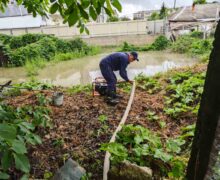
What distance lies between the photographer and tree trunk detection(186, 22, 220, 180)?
1.34 m

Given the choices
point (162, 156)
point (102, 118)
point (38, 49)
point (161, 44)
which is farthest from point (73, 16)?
point (161, 44)

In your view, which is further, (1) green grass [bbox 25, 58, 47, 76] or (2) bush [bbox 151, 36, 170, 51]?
(2) bush [bbox 151, 36, 170, 51]

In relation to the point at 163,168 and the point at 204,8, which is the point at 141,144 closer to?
the point at 163,168

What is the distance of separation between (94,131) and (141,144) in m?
1.04

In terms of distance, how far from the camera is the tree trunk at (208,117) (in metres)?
1.34

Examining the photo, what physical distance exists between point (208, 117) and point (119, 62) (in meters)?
4.68

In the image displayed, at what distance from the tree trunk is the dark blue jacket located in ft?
14.1

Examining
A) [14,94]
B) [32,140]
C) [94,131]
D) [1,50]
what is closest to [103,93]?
[94,131]

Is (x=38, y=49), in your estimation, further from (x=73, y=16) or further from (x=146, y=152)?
(x=73, y=16)

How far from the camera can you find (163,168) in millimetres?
3027

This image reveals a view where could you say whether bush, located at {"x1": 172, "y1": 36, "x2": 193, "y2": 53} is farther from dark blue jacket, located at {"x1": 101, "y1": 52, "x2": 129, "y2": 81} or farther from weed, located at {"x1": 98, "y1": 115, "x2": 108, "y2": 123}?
weed, located at {"x1": 98, "y1": 115, "x2": 108, "y2": 123}

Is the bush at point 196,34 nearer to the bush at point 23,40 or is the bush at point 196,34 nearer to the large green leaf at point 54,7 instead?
the bush at point 23,40

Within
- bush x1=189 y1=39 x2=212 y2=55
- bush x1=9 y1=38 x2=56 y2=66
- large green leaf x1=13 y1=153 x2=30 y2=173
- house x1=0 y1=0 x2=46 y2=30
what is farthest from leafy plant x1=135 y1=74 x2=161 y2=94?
house x1=0 y1=0 x2=46 y2=30

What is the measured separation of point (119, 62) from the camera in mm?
6062
